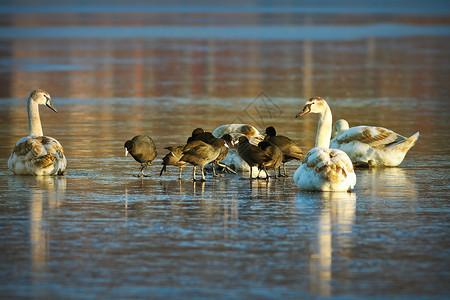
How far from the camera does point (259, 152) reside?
13.8 metres

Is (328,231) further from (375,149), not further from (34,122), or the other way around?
(34,122)

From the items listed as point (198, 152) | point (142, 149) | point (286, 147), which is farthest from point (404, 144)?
point (142, 149)

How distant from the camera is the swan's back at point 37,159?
1423cm

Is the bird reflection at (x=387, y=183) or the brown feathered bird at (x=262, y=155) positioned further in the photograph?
the brown feathered bird at (x=262, y=155)

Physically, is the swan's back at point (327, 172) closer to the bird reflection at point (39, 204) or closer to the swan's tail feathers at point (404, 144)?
the swan's tail feathers at point (404, 144)

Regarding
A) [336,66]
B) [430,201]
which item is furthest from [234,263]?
[336,66]

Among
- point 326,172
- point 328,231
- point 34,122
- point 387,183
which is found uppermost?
point 34,122

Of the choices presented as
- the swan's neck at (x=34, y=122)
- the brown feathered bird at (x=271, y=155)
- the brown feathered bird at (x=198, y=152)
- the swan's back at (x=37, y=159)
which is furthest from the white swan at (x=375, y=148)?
the swan's neck at (x=34, y=122)

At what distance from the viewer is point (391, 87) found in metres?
30.7

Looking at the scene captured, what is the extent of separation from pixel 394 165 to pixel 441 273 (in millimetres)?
7076

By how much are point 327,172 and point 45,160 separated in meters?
4.15

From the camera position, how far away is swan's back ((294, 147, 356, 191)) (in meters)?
12.6

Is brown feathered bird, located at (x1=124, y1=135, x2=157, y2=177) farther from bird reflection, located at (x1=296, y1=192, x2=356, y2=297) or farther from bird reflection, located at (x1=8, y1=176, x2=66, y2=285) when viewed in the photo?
bird reflection, located at (x1=296, y1=192, x2=356, y2=297)

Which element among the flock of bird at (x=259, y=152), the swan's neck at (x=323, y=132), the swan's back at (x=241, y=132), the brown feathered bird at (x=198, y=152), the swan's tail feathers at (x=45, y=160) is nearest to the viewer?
the flock of bird at (x=259, y=152)
